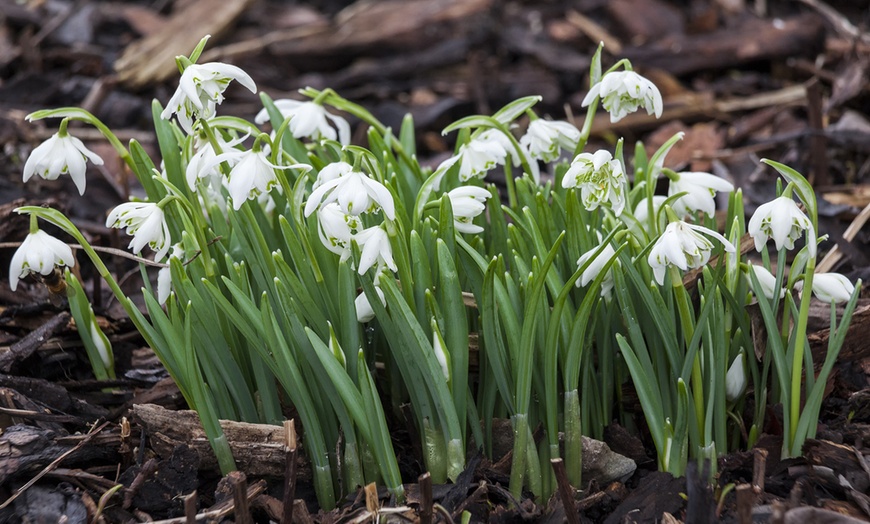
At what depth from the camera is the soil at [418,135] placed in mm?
1988

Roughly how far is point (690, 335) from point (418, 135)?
262 cm

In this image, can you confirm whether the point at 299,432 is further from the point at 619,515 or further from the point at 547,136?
the point at 547,136

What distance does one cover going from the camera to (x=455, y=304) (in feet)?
6.31

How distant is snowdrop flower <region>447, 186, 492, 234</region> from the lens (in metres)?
2.04

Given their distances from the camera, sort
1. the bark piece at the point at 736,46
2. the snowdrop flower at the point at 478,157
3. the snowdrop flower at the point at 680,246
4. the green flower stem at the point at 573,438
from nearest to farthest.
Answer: the snowdrop flower at the point at 680,246 < the green flower stem at the point at 573,438 < the snowdrop flower at the point at 478,157 < the bark piece at the point at 736,46

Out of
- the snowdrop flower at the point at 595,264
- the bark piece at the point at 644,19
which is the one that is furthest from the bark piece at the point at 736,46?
the snowdrop flower at the point at 595,264

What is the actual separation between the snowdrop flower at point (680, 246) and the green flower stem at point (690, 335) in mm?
61

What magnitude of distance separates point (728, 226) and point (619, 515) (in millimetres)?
755

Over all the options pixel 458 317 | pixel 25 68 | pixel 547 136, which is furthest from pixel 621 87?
pixel 25 68

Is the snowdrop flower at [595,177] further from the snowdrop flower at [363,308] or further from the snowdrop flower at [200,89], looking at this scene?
the snowdrop flower at [200,89]

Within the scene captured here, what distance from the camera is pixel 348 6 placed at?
5.47m

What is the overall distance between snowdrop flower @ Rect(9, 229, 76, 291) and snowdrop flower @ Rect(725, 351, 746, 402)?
1576mm

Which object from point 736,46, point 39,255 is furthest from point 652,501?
point 736,46

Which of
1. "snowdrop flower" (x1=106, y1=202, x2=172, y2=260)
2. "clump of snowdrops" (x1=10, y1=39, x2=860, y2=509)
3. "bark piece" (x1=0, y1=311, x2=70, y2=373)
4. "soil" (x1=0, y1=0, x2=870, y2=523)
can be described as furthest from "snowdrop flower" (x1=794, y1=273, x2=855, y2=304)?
"bark piece" (x1=0, y1=311, x2=70, y2=373)
